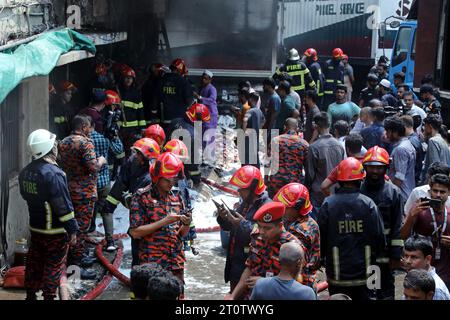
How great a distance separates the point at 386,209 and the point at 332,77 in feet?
36.8

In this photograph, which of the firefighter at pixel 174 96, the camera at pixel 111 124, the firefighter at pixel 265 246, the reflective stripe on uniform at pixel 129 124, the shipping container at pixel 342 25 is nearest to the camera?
the firefighter at pixel 265 246

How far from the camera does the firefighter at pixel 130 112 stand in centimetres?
1223

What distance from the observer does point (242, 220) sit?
20.2ft

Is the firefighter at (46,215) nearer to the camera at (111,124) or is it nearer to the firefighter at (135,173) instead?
the firefighter at (135,173)

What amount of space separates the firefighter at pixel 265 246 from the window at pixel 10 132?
3.80 meters

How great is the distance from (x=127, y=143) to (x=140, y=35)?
4.94 m

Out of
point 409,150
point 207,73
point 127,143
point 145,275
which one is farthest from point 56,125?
point 145,275

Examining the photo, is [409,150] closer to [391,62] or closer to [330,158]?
[330,158]

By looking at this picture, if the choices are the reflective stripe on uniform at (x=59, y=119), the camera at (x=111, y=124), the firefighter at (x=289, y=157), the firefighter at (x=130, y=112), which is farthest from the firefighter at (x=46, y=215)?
the firefighter at (x=130, y=112)

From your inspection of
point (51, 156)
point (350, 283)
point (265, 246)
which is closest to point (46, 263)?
point (51, 156)

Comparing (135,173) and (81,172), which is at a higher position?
(135,173)

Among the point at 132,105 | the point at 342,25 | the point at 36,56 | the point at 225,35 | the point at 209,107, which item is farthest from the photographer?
the point at 342,25

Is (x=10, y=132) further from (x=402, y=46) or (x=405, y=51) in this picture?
(x=402, y=46)
